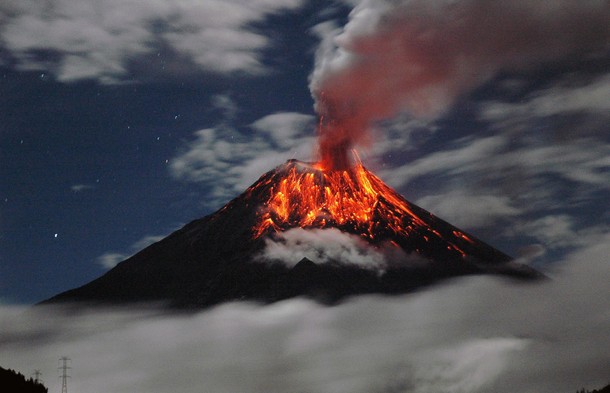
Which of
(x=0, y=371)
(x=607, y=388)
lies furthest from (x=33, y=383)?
(x=607, y=388)

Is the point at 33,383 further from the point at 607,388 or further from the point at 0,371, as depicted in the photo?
the point at 607,388

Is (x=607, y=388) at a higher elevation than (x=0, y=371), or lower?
lower
